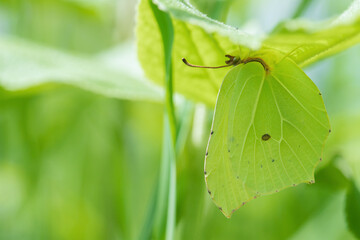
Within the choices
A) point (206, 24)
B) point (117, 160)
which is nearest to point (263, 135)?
point (206, 24)

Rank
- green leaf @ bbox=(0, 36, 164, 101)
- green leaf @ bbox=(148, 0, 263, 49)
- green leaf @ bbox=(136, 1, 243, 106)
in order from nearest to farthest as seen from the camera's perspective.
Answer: green leaf @ bbox=(148, 0, 263, 49) < green leaf @ bbox=(136, 1, 243, 106) < green leaf @ bbox=(0, 36, 164, 101)

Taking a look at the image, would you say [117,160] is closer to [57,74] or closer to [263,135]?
[57,74]

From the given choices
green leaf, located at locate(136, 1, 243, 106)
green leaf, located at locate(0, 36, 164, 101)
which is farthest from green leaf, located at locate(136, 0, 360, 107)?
green leaf, located at locate(0, 36, 164, 101)

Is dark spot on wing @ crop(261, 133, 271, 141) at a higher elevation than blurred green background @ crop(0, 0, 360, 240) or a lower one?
higher

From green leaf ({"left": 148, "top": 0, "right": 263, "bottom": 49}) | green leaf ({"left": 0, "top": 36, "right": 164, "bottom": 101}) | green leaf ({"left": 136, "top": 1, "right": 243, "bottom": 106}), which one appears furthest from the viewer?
green leaf ({"left": 0, "top": 36, "right": 164, "bottom": 101})

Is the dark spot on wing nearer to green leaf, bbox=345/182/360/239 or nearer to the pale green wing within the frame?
the pale green wing

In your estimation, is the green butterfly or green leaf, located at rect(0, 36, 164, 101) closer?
the green butterfly

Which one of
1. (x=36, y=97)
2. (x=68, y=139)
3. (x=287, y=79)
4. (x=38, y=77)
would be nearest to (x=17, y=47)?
(x=38, y=77)
